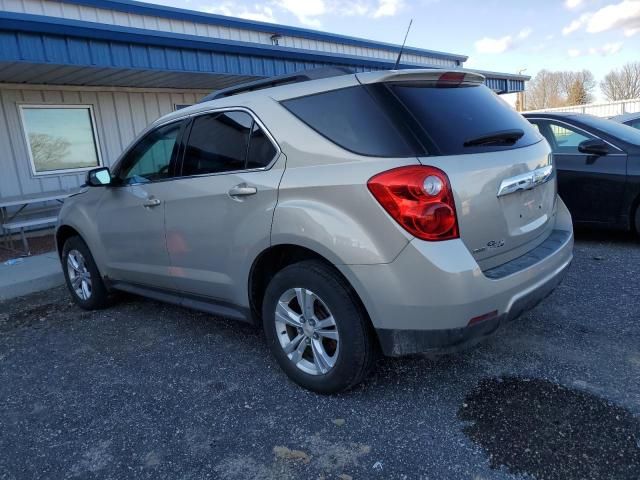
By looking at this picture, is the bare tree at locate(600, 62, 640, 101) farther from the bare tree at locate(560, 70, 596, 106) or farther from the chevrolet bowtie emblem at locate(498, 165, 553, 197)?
the chevrolet bowtie emblem at locate(498, 165, 553, 197)

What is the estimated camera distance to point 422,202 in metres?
2.32

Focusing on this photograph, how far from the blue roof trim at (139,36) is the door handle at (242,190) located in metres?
4.42

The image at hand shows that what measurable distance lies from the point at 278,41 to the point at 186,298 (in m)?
9.61

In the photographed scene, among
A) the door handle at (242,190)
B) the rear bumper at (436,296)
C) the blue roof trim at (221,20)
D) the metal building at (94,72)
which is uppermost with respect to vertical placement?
the blue roof trim at (221,20)

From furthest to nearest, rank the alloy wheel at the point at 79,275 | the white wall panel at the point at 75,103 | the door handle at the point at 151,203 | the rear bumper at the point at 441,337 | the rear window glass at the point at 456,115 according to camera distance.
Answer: the white wall panel at the point at 75,103, the alloy wheel at the point at 79,275, the door handle at the point at 151,203, the rear window glass at the point at 456,115, the rear bumper at the point at 441,337

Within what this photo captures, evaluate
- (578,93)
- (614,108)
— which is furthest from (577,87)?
(614,108)

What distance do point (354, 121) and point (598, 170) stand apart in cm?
387

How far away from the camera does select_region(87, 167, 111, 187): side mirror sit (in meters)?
4.05

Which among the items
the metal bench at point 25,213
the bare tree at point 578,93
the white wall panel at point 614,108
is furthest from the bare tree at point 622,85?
the metal bench at point 25,213

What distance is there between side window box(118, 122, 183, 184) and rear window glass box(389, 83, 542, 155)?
185 cm

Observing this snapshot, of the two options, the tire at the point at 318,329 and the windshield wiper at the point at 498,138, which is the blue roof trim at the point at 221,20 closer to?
the tire at the point at 318,329

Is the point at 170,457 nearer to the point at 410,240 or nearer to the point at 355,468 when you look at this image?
the point at 355,468

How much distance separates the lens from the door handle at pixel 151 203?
363cm

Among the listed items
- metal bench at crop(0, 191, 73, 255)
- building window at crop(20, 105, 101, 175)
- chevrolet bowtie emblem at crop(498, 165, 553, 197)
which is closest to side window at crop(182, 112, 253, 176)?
chevrolet bowtie emblem at crop(498, 165, 553, 197)
